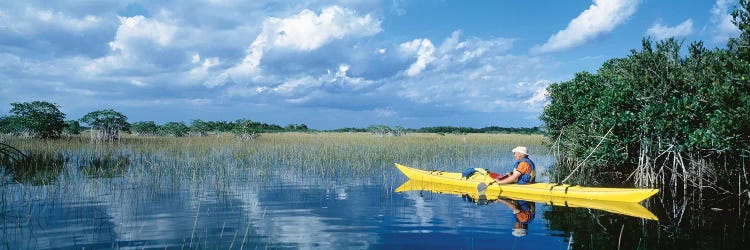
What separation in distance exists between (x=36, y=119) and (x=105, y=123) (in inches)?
128

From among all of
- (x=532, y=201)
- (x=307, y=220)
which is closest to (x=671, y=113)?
(x=532, y=201)

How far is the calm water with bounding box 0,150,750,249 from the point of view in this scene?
735 cm

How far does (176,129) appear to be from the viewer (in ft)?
125

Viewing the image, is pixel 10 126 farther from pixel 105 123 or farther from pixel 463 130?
pixel 463 130

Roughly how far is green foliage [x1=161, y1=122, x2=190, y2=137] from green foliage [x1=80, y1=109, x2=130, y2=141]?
9.52 m

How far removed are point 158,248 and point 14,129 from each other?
26.3 meters

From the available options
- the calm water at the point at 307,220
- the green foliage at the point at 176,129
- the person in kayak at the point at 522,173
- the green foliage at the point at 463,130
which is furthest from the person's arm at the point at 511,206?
the green foliage at the point at 463,130

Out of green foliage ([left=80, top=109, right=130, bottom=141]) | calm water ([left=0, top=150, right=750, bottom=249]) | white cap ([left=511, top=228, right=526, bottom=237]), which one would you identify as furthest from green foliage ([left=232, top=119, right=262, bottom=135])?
white cap ([left=511, top=228, right=526, bottom=237])

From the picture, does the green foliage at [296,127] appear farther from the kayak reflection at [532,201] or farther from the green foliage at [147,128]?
the kayak reflection at [532,201]

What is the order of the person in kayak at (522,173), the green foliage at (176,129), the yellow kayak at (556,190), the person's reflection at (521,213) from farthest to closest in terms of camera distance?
the green foliage at (176,129), the person in kayak at (522,173), the yellow kayak at (556,190), the person's reflection at (521,213)

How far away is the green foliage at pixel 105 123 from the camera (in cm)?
2766

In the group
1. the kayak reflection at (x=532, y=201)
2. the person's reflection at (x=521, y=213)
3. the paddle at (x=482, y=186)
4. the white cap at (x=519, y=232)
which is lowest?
the white cap at (x=519, y=232)

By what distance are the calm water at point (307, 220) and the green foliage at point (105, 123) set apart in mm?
16524

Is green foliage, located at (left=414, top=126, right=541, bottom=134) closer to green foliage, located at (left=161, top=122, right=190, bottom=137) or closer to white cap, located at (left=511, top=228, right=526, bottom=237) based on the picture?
green foliage, located at (left=161, top=122, right=190, bottom=137)
